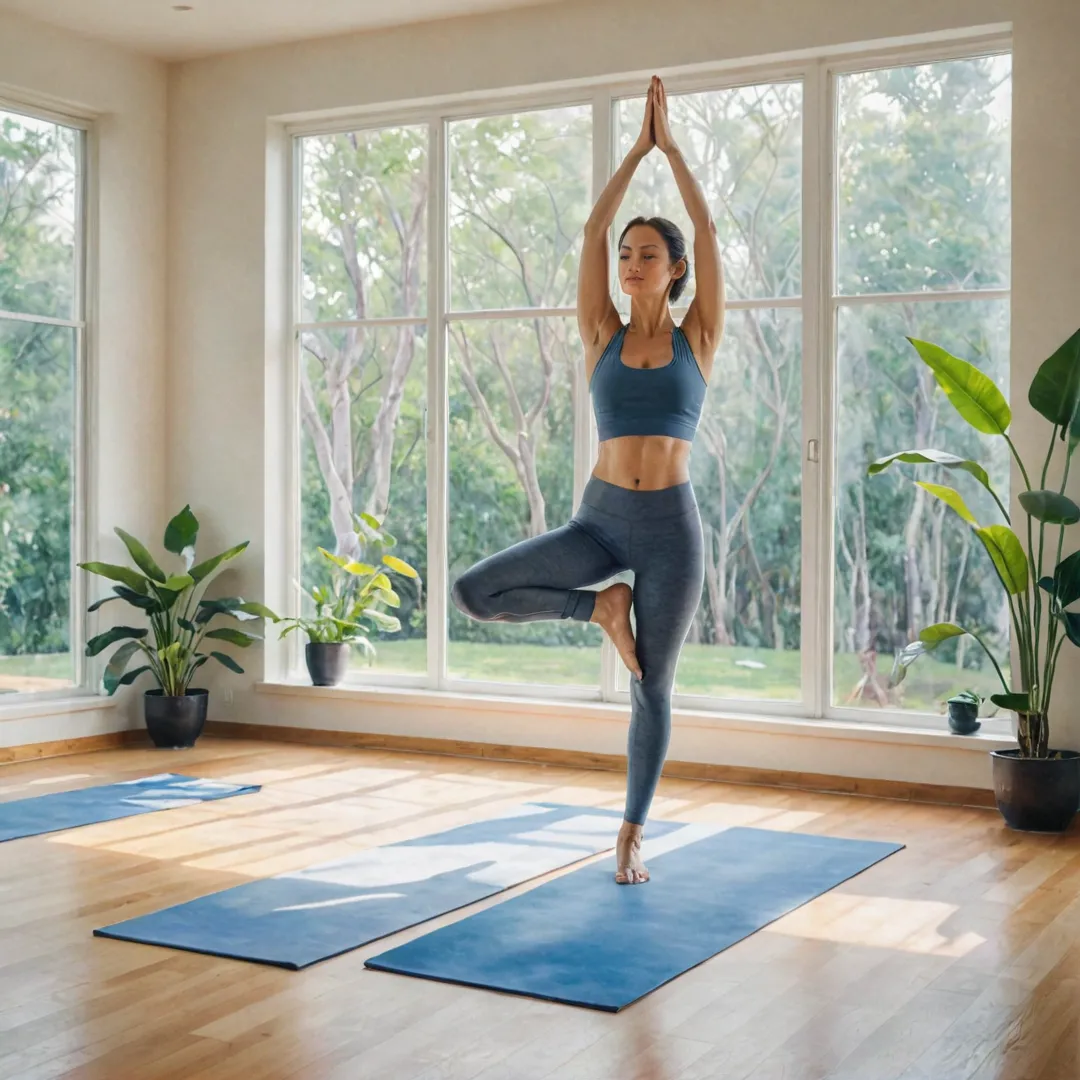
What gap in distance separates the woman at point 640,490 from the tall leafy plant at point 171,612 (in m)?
2.94

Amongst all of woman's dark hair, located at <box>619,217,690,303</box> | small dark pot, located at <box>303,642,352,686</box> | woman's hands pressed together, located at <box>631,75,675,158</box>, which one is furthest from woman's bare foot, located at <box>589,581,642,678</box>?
small dark pot, located at <box>303,642,352,686</box>

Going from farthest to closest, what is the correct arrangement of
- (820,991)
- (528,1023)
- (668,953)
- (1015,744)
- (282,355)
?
(282,355)
(1015,744)
(668,953)
(820,991)
(528,1023)

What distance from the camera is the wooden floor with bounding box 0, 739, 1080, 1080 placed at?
250 centimetres

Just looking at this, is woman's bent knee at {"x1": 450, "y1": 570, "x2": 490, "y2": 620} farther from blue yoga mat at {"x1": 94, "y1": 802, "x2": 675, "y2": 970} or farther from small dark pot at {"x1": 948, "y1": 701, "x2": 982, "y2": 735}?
small dark pot at {"x1": 948, "y1": 701, "x2": 982, "y2": 735}

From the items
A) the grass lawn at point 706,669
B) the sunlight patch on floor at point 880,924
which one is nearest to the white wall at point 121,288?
the grass lawn at point 706,669

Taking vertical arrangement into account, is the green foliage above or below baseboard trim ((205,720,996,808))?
above

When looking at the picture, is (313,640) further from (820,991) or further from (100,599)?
(820,991)

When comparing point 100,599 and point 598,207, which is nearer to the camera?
point 598,207

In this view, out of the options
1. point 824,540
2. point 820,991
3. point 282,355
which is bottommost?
point 820,991

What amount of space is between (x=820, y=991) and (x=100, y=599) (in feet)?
14.3

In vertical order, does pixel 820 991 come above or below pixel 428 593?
below

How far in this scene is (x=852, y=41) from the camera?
5332mm

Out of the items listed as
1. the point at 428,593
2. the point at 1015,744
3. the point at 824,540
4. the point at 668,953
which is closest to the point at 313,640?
the point at 428,593

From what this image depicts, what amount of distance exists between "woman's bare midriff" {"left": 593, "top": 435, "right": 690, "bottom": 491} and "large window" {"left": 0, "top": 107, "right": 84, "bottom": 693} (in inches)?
137
